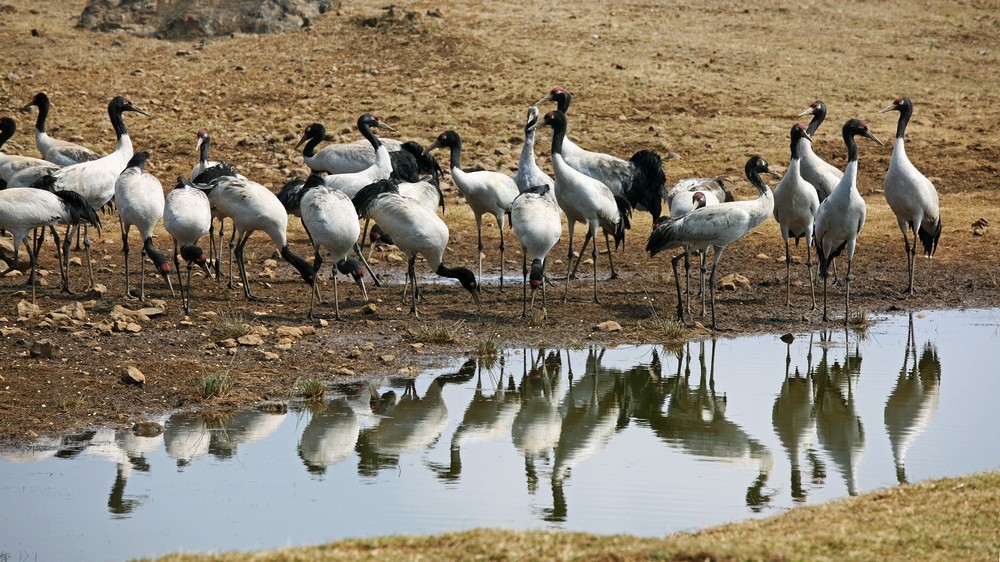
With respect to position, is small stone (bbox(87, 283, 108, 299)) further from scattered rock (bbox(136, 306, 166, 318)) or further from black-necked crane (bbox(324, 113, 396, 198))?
black-necked crane (bbox(324, 113, 396, 198))

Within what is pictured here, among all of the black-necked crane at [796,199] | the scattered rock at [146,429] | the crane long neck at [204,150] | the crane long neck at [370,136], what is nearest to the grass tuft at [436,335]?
the scattered rock at [146,429]

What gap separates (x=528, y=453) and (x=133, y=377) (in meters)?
2.76

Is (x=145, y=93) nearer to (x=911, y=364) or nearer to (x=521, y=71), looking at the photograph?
(x=521, y=71)

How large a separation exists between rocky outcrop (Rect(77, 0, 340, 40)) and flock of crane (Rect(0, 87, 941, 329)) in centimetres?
1115

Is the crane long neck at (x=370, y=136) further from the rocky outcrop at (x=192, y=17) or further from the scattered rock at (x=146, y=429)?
the rocky outcrop at (x=192, y=17)

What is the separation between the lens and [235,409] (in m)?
8.02

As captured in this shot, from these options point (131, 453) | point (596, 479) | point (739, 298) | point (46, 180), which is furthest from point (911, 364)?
point (46, 180)

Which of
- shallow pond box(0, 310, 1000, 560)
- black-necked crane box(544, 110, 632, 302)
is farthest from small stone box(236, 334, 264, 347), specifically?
black-necked crane box(544, 110, 632, 302)

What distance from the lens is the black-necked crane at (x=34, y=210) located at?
11492 millimetres

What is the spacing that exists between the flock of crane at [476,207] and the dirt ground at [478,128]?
1.46 feet

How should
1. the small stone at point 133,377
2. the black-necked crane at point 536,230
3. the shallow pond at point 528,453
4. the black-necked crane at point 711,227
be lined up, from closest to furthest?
the shallow pond at point 528,453 < the small stone at point 133,377 < the black-necked crane at point 711,227 < the black-necked crane at point 536,230

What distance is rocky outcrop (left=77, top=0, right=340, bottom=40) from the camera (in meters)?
25.0

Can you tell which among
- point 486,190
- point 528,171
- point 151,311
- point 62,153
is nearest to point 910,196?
point 528,171

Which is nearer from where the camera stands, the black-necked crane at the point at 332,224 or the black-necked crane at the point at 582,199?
the black-necked crane at the point at 332,224
